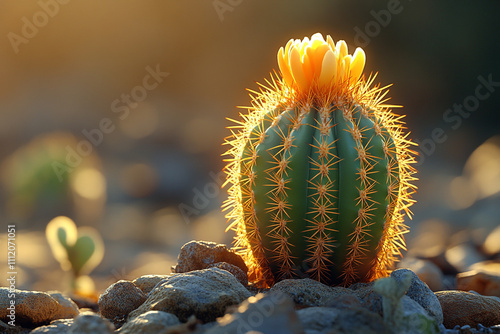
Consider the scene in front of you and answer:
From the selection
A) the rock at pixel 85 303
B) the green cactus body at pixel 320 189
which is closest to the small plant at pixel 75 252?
the rock at pixel 85 303

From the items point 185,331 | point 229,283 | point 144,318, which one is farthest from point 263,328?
point 229,283

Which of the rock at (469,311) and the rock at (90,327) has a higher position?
the rock at (90,327)

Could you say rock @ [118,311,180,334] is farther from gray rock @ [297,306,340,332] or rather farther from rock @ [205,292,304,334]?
gray rock @ [297,306,340,332]

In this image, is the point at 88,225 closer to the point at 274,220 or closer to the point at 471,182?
the point at 274,220

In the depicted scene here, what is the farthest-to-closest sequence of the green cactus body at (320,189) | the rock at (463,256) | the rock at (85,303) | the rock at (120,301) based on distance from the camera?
the rock at (463,256), the rock at (85,303), the green cactus body at (320,189), the rock at (120,301)

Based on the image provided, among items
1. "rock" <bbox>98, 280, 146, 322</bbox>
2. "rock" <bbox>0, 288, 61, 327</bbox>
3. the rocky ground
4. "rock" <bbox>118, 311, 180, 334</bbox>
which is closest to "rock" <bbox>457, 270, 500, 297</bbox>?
the rocky ground

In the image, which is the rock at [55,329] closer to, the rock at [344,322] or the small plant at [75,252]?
the rock at [344,322]
